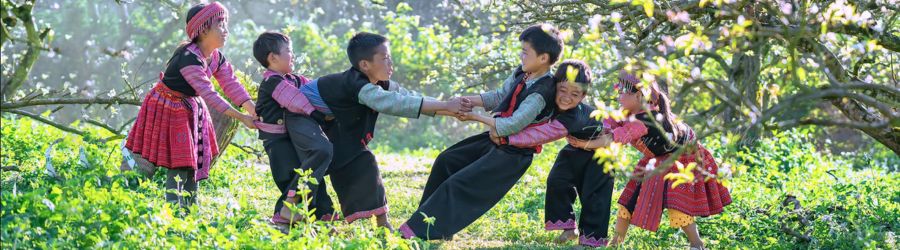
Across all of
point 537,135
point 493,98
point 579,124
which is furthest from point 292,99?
point 579,124

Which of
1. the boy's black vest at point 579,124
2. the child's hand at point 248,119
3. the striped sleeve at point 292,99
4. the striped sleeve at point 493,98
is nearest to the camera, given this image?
the striped sleeve at point 292,99

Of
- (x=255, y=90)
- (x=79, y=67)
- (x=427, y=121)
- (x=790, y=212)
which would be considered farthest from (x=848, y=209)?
(x=79, y=67)

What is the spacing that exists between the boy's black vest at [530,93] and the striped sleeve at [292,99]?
3.43 feet

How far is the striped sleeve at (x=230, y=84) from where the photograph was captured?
6902 millimetres

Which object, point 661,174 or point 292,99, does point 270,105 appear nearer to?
point 292,99

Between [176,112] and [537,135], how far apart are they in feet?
6.54

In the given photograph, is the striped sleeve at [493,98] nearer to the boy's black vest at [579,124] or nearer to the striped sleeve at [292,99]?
the boy's black vest at [579,124]

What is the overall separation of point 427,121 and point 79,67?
30.8ft

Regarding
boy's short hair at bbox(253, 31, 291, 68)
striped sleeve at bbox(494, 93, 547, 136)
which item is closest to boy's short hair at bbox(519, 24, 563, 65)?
striped sleeve at bbox(494, 93, 547, 136)

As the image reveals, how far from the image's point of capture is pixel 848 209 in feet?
25.0

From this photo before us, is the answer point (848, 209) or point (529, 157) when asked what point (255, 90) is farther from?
point (848, 209)

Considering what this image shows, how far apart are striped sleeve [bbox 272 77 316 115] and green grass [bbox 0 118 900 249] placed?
1.94 ft

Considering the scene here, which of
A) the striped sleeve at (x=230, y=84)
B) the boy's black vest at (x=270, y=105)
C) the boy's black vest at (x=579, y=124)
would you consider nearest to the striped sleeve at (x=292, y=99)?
the boy's black vest at (x=270, y=105)

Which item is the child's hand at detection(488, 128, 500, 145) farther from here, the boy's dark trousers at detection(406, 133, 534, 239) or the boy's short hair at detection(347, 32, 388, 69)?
the boy's short hair at detection(347, 32, 388, 69)
